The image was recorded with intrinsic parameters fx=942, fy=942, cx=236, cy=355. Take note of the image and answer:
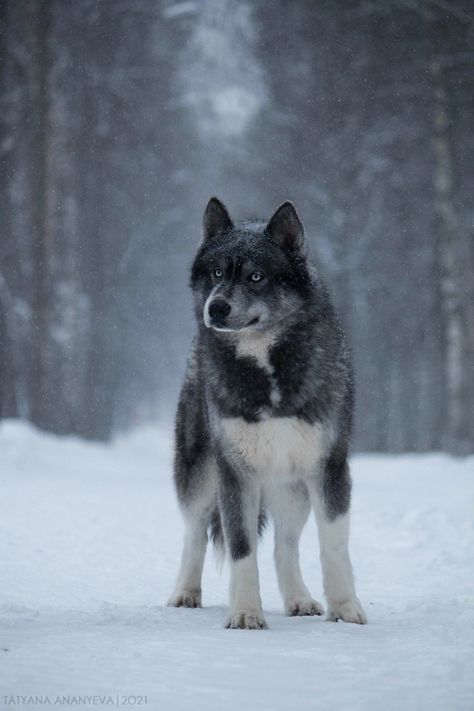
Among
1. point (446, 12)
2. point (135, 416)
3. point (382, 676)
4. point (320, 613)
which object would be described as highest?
point (446, 12)

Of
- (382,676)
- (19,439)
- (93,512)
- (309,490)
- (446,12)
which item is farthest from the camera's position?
(446,12)

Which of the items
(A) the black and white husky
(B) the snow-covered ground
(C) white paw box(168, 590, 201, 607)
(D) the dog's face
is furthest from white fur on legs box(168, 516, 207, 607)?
(D) the dog's face

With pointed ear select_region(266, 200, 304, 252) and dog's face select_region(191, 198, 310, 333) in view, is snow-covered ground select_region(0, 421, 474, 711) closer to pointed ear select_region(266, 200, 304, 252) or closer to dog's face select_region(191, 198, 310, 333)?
dog's face select_region(191, 198, 310, 333)

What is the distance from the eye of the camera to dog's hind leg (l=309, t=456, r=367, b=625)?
181 inches

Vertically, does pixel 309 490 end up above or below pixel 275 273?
below

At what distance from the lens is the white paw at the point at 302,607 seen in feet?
16.3

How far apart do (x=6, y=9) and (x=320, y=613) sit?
1720cm

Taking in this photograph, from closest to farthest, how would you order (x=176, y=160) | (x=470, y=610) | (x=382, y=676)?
(x=382, y=676) → (x=470, y=610) → (x=176, y=160)

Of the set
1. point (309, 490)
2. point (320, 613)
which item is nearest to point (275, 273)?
point (309, 490)

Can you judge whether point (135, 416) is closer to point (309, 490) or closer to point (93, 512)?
point (93, 512)

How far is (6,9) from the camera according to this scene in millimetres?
19094

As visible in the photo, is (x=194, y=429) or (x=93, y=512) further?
(x=93, y=512)

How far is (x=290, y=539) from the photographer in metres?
5.15

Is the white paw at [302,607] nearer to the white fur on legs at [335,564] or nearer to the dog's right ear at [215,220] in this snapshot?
the white fur on legs at [335,564]
